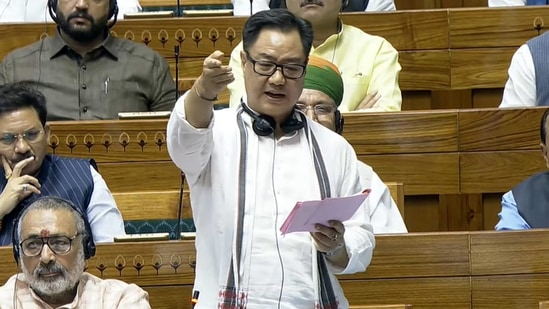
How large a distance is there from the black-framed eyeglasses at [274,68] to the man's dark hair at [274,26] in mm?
44

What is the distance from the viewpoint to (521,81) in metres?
3.32

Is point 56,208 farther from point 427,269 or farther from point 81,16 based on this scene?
point 81,16

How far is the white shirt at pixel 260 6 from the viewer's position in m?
3.84

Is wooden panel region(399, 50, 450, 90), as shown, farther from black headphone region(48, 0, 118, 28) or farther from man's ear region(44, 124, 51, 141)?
man's ear region(44, 124, 51, 141)

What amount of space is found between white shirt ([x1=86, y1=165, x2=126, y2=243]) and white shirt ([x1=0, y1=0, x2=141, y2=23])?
125cm

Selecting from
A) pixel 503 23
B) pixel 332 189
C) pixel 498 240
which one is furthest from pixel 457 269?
pixel 503 23

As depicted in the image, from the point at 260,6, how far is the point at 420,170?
936mm

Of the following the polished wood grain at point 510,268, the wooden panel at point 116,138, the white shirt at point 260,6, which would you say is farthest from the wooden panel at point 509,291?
the white shirt at point 260,6

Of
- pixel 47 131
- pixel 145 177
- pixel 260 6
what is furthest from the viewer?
pixel 260 6

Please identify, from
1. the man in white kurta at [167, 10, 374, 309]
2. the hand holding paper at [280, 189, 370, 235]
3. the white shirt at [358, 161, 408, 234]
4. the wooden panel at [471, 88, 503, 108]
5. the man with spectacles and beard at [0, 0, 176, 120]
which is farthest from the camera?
the wooden panel at [471, 88, 503, 108]

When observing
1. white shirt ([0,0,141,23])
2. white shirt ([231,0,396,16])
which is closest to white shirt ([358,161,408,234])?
white shirt ([231,0,396,16])

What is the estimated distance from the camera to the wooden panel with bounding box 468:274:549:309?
2.54 meters

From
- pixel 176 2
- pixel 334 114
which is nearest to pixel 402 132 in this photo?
pixel 334 114

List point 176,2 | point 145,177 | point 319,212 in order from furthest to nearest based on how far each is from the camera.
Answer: point 176,2 → point 145,177 → point 319,212
